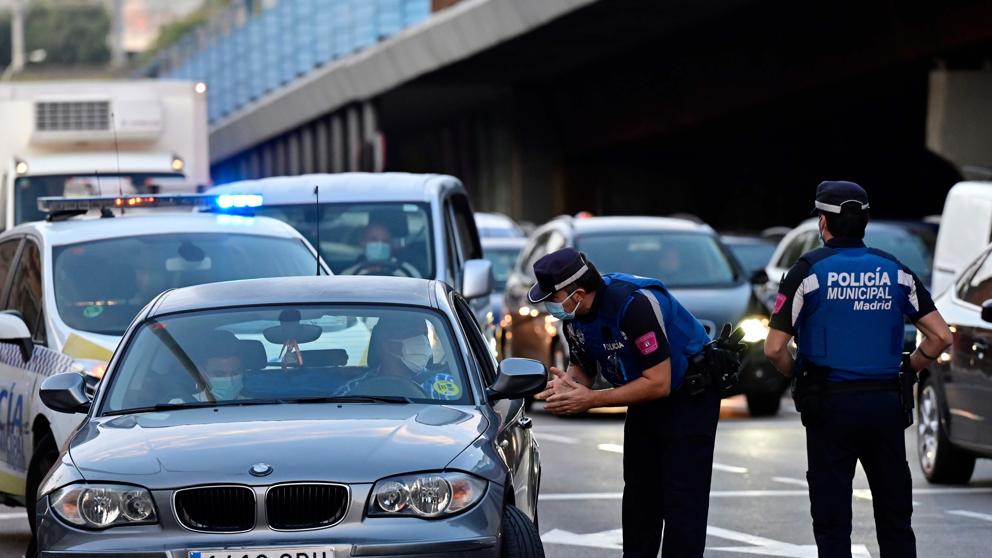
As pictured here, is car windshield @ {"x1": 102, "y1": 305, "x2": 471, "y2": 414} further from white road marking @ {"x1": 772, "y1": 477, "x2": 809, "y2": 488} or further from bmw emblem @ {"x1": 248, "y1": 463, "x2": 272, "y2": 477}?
white road marking @ {"x1": 772, "y1": 477, "x2": 809, "y2": 488}

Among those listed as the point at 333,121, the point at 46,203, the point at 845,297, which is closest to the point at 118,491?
the point at 845,297

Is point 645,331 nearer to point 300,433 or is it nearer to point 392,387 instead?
point 392,387

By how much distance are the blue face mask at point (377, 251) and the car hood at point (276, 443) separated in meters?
7.46

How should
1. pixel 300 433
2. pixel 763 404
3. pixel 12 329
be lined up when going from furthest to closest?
pixel 763 404, pixel 12 329, pixel 300 433

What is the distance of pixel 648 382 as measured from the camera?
26.8 feet

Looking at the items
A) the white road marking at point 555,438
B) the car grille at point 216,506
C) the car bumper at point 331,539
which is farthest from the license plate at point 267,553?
the white road marking at point 555,438

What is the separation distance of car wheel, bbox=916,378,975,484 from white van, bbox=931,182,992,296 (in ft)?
14.4

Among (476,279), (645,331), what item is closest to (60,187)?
(476,279)

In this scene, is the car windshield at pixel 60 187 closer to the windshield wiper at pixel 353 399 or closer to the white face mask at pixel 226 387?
the white face mask at pixel 226 387

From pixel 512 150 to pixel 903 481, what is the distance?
46027mm

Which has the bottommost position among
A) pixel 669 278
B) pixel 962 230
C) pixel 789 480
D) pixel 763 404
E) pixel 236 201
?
pixel 763 404

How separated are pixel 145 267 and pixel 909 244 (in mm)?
11248

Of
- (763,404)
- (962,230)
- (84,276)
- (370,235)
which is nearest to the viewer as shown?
(84,276)

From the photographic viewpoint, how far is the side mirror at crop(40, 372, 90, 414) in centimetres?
844
